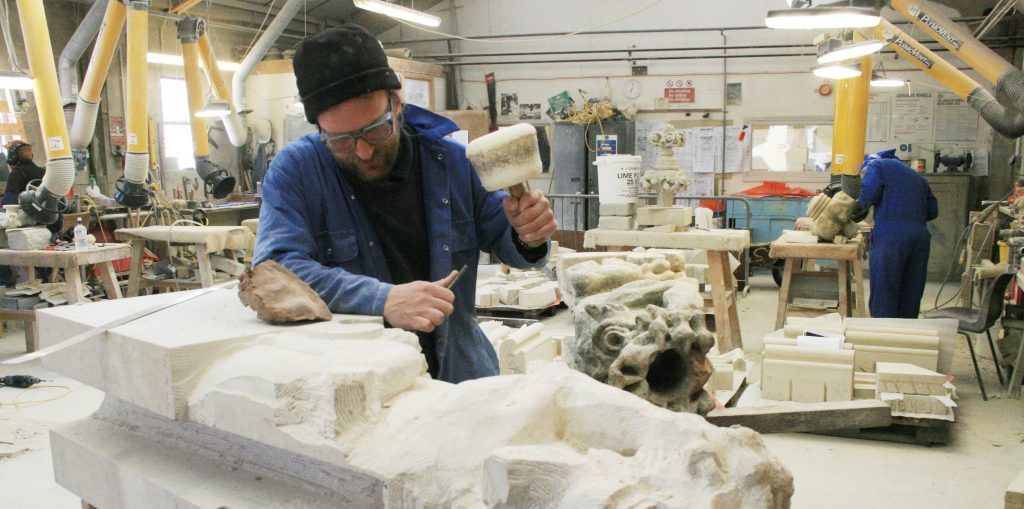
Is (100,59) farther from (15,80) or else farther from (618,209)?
(618,209)

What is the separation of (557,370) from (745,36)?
1139 cm

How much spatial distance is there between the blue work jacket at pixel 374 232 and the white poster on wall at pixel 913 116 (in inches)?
417

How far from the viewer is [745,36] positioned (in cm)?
1165

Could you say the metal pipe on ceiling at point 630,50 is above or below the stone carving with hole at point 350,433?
above

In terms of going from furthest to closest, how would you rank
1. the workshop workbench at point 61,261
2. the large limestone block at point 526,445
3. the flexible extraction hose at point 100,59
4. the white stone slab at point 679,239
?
the flexible extraction hose at point 100,59
the workshop workbench at point 61,261
the white stone slab at point 679,239
the large limestone block at point 526,445

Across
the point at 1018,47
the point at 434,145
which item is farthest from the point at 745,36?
the point at 434,145

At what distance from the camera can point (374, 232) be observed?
2.19 metres

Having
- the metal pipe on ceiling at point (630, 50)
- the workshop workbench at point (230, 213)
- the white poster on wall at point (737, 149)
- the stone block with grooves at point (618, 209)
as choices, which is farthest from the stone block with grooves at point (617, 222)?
the metal pipe on ceiling at point (630, 50)

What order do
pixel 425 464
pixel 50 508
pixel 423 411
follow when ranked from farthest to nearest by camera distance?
pixel 50 508
pixel 423 411
pixel 425 464

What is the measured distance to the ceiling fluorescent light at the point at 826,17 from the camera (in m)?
4.70

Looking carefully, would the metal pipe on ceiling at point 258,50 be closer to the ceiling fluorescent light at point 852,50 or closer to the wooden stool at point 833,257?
the ceiling fluorescent light at point 852,50

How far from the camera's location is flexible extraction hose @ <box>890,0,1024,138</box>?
252 inches

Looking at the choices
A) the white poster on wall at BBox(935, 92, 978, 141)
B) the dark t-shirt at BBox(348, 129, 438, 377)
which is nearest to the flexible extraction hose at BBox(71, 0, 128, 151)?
the dark t-shirt at BBox(348, 129, 438, 377)

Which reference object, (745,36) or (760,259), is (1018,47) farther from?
(760,259)
